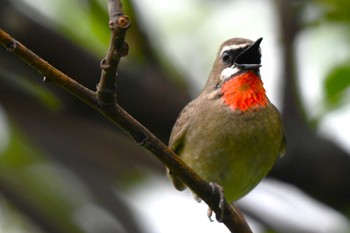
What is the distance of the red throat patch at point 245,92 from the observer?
572 centimetres

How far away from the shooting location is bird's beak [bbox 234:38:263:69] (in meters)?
5.63

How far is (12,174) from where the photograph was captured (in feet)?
23.1

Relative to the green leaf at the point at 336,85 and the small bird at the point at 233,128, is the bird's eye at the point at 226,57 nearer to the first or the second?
the small bird at the point at 233,128

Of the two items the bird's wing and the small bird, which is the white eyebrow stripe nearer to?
the small bird

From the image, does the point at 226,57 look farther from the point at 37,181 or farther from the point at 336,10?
the point at 37,181

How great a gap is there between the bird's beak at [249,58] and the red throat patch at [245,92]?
65mm

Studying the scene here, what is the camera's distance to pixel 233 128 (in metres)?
5.46

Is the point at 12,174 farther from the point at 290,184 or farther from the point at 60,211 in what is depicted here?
the point at 290,184

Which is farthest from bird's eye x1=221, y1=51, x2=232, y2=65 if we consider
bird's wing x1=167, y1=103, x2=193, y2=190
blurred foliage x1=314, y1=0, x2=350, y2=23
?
blurred foliage x1=314, y1=0, x2=350, y2=23

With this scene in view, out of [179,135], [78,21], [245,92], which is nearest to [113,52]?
[179,135]

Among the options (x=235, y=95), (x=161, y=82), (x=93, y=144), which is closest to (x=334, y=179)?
(x=235, y=95)

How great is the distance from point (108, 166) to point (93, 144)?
0.21m

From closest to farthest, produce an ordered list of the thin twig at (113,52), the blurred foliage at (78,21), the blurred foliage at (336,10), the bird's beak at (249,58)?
1. the thin twig at (113,52)
2. the bird's beak at (249,58)
3. the blurred foliage at (336,10)
4. the blurred foliage at (78,21)

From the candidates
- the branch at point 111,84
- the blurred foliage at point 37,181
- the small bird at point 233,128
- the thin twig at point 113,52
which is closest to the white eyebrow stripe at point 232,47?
the small bird at point 233,128
